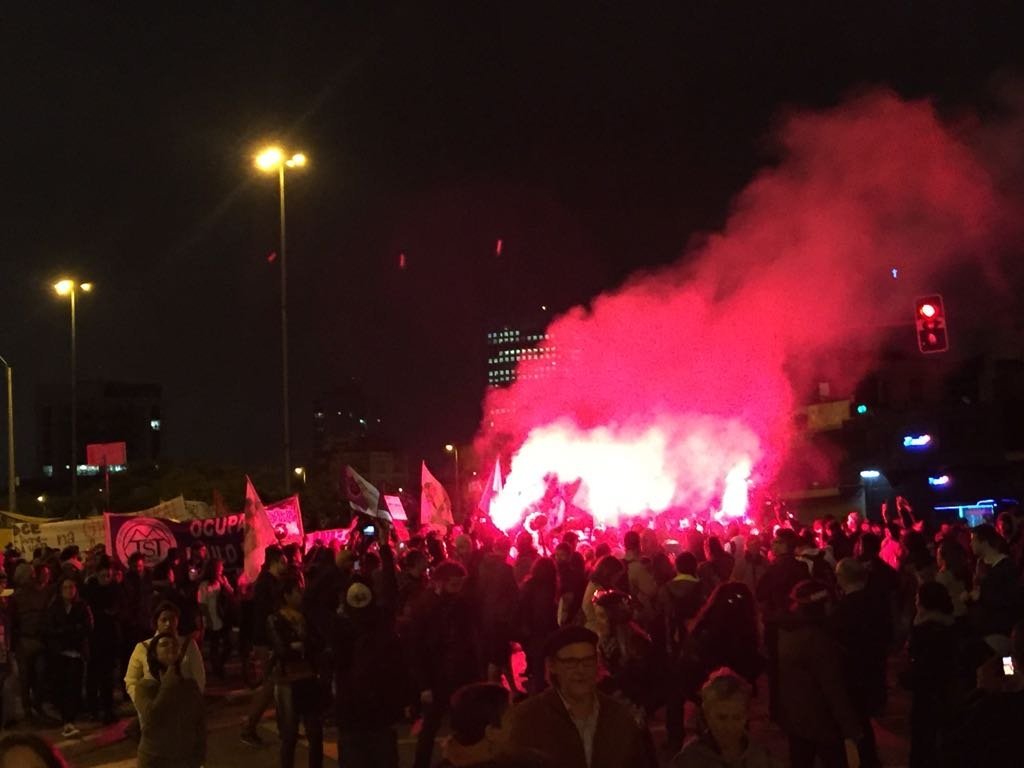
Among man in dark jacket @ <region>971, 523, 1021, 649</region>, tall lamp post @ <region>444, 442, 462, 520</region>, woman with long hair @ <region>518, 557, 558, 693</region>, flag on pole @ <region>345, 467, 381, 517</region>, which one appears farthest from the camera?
tall lamp post @ <region>444, 442, 462, 520</region>

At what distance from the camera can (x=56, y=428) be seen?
127 m

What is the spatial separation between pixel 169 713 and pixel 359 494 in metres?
16.6

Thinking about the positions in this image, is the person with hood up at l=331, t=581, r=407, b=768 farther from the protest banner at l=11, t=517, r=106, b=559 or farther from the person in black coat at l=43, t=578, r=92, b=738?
the protest banner at l=11, t=517, r=106, b=559

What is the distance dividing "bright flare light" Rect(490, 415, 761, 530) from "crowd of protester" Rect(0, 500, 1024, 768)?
1361 centimetres

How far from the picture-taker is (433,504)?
2392cm

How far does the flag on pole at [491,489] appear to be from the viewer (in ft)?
81.9

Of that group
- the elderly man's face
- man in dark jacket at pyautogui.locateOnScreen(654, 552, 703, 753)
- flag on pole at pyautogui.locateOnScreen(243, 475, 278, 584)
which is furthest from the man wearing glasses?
flag on pole at pyautogui.locateOnScreen(243, 475, 278, 584)

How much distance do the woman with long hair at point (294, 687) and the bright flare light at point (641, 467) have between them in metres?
17.0

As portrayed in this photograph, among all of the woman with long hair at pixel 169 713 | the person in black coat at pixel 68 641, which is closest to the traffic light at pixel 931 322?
the person in black coat at pixel 68 641

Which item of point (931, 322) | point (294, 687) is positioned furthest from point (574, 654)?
point (931, 322)

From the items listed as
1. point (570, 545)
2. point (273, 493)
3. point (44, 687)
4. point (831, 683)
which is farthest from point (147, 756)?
point (273, 493)

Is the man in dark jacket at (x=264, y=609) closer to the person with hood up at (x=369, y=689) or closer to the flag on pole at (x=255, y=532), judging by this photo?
the person with hood up at (x=369, y=689)

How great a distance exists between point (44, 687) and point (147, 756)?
299 inches

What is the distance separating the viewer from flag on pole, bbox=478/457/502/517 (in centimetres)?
2495
